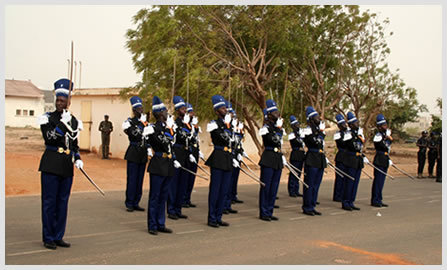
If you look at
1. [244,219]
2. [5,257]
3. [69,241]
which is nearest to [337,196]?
[244,219]

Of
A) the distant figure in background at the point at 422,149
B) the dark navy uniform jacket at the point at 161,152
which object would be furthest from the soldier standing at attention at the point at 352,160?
the distant figure in background at the point at 422,149

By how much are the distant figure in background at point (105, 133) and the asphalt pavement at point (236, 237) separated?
357 inches

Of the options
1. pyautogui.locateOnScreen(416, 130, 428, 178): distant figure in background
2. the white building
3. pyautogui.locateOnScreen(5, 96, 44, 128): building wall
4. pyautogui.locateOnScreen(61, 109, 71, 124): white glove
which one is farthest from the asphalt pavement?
the white building

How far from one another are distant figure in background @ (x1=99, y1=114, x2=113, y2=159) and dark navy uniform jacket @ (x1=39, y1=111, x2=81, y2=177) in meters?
13.3

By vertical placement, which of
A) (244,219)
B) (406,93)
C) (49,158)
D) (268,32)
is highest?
(268,32)

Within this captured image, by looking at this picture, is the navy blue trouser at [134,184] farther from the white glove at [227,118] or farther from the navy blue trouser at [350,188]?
the navy blue trouser at [350,188]

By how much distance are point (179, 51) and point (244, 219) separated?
28.4 ft

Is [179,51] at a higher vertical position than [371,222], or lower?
higher

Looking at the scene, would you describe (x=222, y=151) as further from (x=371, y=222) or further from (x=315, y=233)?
(x=371, y=222)

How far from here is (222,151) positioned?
8.00 meters

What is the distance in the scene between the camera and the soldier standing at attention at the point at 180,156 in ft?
28.2

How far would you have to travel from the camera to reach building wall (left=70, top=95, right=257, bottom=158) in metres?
19.8

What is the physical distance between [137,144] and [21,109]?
38829 mm

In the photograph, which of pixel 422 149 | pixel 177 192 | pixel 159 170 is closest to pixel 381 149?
pixel 177 192
